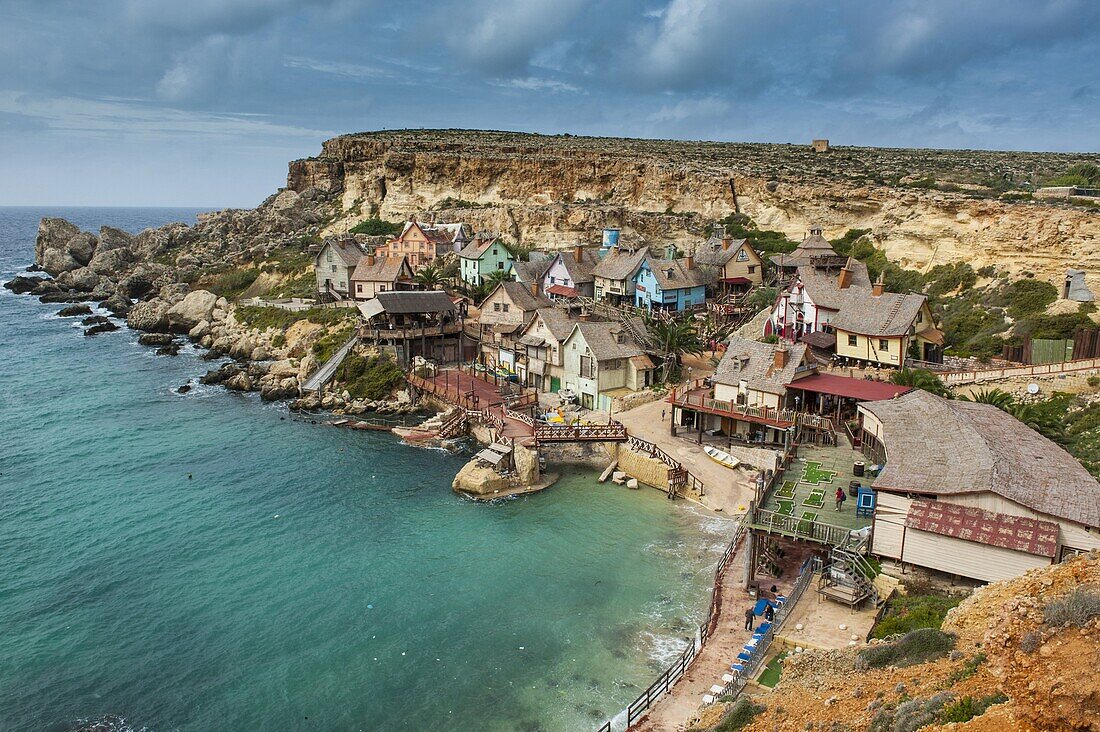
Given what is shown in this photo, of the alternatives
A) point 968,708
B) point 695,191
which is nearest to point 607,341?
point 968,708

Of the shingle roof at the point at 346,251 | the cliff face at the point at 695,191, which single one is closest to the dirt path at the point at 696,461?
the cliff face at the point at 695,191

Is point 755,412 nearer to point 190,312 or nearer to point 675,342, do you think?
point 675,342

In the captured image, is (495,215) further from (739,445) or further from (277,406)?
(739,445)

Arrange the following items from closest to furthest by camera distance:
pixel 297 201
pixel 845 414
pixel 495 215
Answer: pixel 845 414
pixel 495 215
pixel 297 201

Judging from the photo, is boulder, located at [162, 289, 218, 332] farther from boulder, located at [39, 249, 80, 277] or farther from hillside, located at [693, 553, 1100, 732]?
hillside, located at [693, 553, 1100, 732]

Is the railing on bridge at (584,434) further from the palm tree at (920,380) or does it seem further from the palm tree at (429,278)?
the palm tree at (429,278)

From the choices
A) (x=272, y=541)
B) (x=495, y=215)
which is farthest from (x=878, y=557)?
(x=495, y=215)

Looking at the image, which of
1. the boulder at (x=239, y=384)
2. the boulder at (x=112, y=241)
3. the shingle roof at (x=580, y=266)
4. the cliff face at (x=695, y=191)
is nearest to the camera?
the cliff face at (x=695, y=191)
